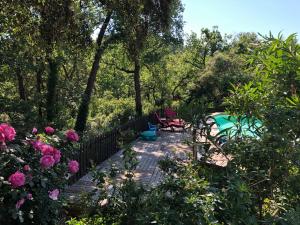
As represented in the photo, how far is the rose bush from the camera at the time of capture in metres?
3.92

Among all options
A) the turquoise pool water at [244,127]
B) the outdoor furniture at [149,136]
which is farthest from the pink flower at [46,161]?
the outdoor furniture at [149,136]

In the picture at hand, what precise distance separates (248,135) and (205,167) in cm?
65

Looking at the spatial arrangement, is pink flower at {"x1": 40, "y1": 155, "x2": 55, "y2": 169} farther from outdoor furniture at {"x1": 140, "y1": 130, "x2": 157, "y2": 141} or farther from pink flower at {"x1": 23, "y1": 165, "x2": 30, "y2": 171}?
outdoor furniture at {"x1": 140, "y1": 130, "x2": 157, "y2": 141}

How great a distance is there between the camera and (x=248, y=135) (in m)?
3.94

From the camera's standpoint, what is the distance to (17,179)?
382cm

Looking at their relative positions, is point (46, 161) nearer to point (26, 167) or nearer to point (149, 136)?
point (26, 167)

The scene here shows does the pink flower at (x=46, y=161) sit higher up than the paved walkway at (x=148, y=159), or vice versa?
the pink flower at (x=46, y=161)

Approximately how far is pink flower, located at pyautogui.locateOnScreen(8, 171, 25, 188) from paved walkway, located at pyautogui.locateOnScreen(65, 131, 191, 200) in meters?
2.26

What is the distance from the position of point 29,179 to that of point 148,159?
29.2ft

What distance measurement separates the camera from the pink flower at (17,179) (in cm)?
382

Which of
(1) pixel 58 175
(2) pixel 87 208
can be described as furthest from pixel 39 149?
(2) pixel 87 208

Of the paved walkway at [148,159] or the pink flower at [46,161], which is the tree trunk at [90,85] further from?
the pink flower at [46,161]

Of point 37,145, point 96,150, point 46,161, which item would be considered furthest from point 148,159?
point 46,161

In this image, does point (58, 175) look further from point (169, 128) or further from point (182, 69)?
point (182, 69)
